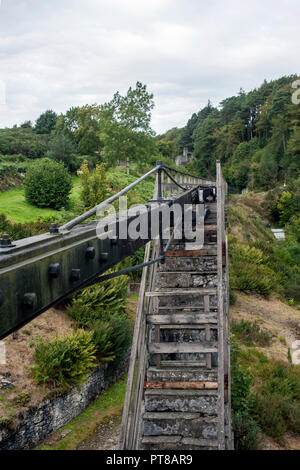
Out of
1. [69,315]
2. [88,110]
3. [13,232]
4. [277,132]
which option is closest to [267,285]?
[69,315]

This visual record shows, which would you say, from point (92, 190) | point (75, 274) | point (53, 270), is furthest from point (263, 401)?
point (92, 190)

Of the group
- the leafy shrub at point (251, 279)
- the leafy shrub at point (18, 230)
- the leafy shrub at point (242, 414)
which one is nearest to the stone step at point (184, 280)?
the leafy shrub at point (242, 414)

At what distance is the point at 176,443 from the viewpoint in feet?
15.4

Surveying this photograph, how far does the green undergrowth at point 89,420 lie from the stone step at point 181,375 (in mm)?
2749

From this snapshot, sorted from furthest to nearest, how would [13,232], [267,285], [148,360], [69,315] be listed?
[267,285] → [13,232] → [69,315] → [148,360]

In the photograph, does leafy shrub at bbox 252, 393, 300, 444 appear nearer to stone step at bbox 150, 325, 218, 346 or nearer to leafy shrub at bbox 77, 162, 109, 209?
stone step at bbox 150, 325, 218, 346

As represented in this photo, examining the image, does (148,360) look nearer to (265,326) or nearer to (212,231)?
(212,231)

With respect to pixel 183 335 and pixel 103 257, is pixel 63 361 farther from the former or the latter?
pixel 103 257

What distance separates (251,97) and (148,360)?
214ft

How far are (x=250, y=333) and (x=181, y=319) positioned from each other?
7221 millimetres

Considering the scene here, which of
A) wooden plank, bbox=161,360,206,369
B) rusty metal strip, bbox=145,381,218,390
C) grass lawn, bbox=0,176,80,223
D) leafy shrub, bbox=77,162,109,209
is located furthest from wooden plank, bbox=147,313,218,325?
leafy shrub, bbox=77,162,109,209

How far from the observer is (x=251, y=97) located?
63.4 metres

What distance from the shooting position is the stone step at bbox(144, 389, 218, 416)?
16.3 ft

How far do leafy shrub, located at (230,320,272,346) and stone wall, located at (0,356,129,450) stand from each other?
4.72 m
